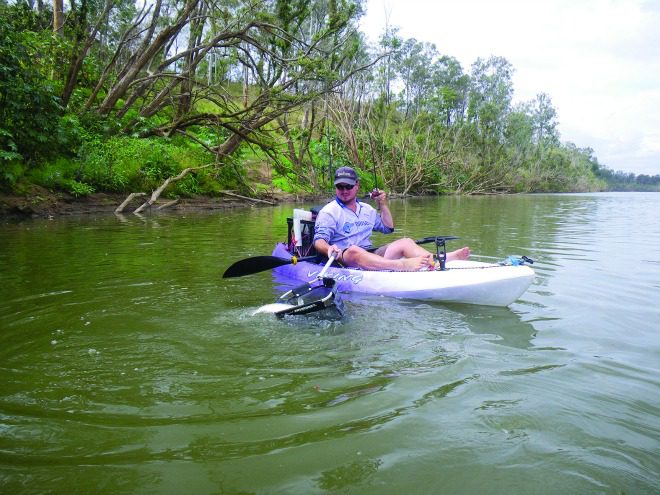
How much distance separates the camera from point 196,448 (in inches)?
81.1

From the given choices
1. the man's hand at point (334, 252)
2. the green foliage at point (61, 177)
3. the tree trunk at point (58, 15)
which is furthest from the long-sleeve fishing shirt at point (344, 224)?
the tree trunk at point (58, 15)

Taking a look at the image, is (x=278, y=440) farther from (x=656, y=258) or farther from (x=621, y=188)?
(x=621, y=188)

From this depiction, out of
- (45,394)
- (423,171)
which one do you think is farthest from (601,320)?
(423,171)

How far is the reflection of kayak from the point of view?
4250mm

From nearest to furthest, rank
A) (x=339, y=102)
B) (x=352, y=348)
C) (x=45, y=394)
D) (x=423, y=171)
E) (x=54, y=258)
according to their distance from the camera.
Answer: (x=45, y=394) < (x=352, y=348) < (x=54, y=258) < (x=339, y=102) < (x=423, y=171)

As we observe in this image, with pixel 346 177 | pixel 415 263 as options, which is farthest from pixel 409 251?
pixel 346 177

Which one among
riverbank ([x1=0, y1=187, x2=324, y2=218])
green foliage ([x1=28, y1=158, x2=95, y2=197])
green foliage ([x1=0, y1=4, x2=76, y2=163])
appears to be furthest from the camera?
green foliage ([x1=28, y1=158, x2=95, y2=197])

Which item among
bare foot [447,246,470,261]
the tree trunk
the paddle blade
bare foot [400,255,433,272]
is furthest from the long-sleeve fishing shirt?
the tree trunk

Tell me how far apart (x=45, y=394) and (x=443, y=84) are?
1836 inches

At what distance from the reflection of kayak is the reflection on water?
0.12 m

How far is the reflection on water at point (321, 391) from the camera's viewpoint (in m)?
1.90

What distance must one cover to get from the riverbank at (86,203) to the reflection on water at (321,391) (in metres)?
6.98

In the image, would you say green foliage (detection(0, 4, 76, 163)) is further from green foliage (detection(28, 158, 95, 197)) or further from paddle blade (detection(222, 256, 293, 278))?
paddle blade (detection(222, 256, 293, 278))

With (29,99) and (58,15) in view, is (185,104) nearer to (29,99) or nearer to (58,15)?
(58,15)
